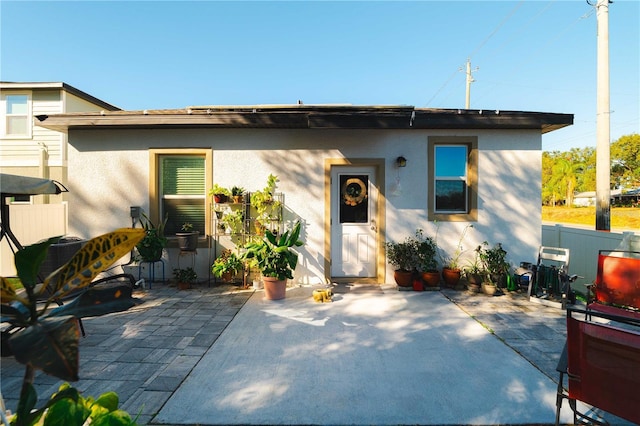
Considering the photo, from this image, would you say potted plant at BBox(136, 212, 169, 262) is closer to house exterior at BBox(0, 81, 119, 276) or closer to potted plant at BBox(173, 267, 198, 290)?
potted plant at BBox(173, 267, 198, 290)

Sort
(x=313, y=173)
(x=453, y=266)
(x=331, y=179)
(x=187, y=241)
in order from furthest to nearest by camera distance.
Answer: (x=331, y=179)
(x=313, y=173)
(x=453, y=266)
(x=187, y=241)

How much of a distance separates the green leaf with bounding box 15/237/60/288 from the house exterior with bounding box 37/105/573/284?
17.2ft

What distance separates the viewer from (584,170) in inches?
1812

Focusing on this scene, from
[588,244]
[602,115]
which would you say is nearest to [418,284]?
[588,244]

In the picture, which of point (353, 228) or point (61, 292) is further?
point (353, 228)

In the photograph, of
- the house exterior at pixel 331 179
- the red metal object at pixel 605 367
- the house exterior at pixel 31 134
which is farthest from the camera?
the house exterior at pixel 31 134

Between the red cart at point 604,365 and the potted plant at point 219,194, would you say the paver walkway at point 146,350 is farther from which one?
the red cart at point 604,365

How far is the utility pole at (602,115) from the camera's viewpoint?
7039 mm

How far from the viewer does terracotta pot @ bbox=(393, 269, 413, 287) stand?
5.83 metres

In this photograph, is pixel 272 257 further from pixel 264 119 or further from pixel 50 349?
pixel 50 349

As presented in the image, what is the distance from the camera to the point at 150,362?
121 inches

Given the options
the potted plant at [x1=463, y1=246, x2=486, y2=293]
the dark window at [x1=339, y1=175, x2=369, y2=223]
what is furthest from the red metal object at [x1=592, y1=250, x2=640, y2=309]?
the dark window at [x1=339, y1=175, x2=369, y2=223]

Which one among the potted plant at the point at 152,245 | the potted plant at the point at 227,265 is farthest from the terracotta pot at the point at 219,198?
the potted plant at the point at 152,245

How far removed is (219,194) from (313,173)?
1.97 metres
